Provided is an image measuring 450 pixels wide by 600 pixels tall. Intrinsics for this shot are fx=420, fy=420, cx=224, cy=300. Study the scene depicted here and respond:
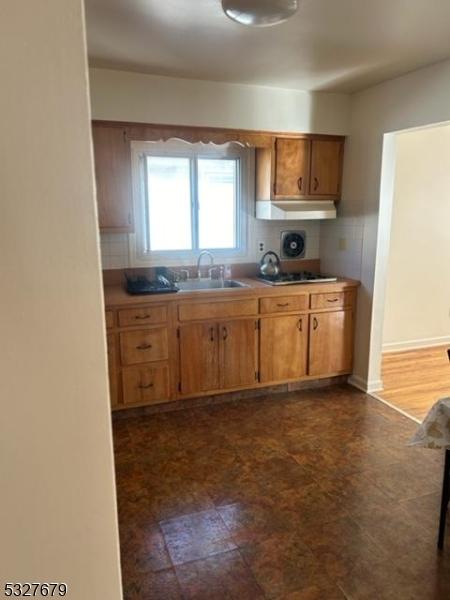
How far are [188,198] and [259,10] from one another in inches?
78.1

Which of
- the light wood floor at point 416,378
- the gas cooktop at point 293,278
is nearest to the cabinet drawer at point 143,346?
the gas cooktop at point 293,278

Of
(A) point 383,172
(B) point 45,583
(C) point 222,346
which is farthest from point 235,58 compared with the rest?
(B) point 45,583

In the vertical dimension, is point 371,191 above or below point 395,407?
above

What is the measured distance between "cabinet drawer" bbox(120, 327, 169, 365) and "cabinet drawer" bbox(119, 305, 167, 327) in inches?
2.6

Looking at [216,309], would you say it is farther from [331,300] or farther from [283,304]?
[331,300]

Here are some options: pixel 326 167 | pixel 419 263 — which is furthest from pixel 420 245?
pixel 326 167

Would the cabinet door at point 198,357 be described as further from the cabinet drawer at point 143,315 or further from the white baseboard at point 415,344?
the white baseboard at point 415,344

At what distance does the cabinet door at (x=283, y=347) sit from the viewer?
3458mm

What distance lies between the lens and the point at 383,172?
334 centimetres

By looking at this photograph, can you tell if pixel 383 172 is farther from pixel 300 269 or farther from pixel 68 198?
pixel 68 198

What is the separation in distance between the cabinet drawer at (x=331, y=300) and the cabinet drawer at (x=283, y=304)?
9cm

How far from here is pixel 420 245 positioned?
182 inches

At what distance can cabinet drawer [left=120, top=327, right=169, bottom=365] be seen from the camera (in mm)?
3051

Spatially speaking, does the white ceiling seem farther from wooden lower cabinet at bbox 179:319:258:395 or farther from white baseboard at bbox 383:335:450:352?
white baseboard at bbox 383:335:450:352
